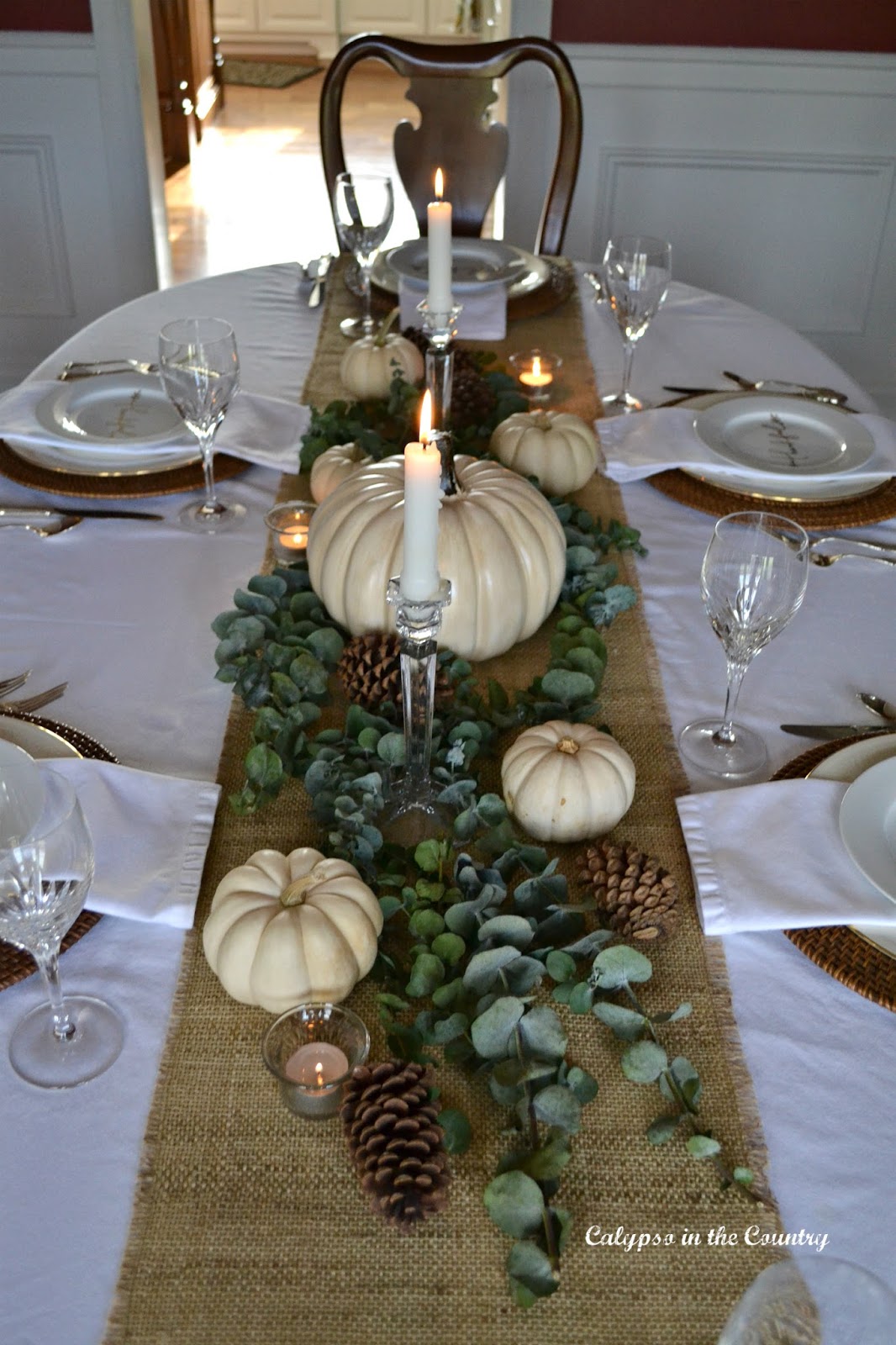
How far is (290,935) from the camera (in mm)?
683

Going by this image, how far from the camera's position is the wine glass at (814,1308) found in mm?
460

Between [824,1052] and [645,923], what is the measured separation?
0.13m

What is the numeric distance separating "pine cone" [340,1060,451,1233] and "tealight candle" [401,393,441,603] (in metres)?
0.28

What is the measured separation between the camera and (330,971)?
2.26ft

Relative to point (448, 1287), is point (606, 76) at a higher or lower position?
higher

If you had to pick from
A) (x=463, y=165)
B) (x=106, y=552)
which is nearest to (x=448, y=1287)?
(x=106, y=552)

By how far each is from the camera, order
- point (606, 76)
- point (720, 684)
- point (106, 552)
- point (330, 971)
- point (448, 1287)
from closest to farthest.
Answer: point (448, 1287) → point (330, 971) → point (720, 684) → point (106, 552) → point (606, 76)

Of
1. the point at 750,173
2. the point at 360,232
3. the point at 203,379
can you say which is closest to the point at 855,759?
the point at 203,379

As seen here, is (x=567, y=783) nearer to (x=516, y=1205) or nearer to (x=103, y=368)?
(x=516, y=1205)

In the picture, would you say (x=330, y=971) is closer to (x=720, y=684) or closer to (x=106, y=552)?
(x=720, y=684)

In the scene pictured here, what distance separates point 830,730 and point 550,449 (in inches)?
17.1

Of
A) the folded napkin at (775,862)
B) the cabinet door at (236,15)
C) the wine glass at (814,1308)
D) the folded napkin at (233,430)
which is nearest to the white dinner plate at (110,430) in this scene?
the folded napkin at (233,430)

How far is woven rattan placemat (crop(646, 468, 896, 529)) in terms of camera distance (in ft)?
4.00

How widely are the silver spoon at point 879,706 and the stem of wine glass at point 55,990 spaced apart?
2.11 feet
